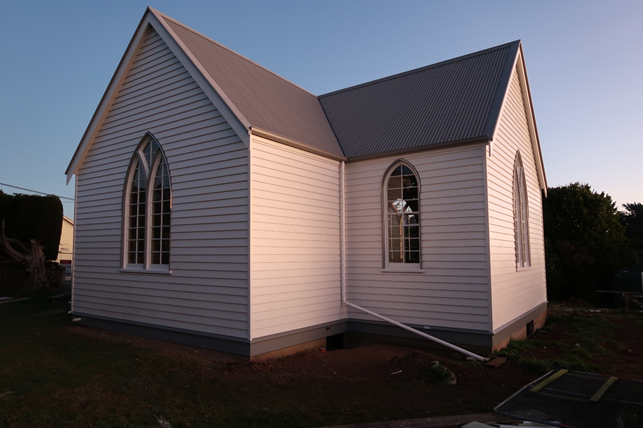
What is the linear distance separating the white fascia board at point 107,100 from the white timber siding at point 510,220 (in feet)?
31.6

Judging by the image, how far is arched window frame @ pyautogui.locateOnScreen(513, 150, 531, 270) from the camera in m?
12.8

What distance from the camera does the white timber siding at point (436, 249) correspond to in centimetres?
999

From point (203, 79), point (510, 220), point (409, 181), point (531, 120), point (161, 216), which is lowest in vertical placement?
point (510, 220)

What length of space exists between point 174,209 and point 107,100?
Answer: 15.0 ft

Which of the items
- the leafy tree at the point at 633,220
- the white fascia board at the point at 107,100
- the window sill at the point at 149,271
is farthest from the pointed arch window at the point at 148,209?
the leafy tree at the point at 633,220

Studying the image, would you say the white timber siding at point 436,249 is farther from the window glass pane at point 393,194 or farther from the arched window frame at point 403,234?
the window glass pane at point 393,194

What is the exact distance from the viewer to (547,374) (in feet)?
27.6

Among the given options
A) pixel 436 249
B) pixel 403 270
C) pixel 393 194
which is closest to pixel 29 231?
pixel 393 194

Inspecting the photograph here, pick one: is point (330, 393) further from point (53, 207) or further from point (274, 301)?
point (53, 207)

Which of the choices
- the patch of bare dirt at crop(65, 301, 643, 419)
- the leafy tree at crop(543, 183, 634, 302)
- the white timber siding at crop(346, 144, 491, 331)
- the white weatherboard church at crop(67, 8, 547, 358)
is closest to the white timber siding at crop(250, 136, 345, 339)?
the white weatherboard church at crop(67, 8, 547, 358)

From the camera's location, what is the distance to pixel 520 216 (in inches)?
535

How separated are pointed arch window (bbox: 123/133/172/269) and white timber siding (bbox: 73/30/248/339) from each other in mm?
262

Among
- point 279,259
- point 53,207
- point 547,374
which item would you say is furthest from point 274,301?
point 53,207

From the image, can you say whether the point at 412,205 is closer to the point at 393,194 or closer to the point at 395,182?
the point at 393,194
